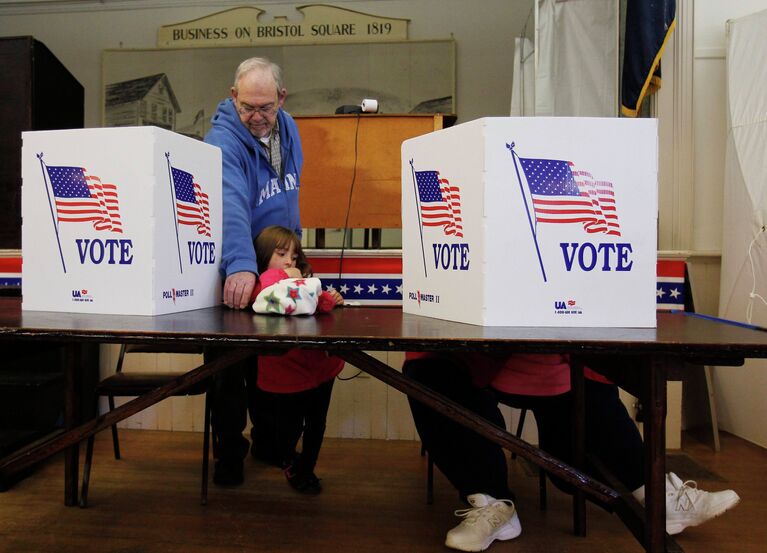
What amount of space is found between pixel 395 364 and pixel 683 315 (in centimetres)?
137

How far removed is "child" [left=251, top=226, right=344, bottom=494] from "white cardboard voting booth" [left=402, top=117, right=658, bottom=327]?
52cm

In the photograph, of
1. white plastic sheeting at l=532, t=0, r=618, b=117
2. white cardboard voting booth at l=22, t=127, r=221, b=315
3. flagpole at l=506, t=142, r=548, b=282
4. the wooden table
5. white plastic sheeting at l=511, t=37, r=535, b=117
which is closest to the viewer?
the wooden table

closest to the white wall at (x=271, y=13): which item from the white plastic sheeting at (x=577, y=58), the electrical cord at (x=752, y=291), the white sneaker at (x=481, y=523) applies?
the white plastic sheeting at (x=577, y=58)

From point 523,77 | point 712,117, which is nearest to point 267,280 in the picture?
point 712,117

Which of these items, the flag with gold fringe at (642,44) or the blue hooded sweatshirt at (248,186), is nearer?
the blue hooded sweatshirt at (248,186)

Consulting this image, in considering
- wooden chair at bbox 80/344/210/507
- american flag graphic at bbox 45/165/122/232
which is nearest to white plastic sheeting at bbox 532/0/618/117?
wooden chair at bbox 80/344/210/507

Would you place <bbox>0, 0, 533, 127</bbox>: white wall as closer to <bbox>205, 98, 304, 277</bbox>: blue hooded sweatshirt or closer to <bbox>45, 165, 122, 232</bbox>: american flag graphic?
<bbox>205, 98, 304, 277</bbox>: blue hooded sweatshirt

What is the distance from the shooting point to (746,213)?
8.19 ft

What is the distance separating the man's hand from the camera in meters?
1.35

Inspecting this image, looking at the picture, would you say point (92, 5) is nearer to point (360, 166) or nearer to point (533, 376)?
point (360, 166)

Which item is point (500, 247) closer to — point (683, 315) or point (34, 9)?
point (683, 315)

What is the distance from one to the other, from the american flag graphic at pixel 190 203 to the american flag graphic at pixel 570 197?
0.72 metres

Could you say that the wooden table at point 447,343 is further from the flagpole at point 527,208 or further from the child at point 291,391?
the child at point 291,391

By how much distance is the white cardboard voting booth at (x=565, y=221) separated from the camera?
1.03m
